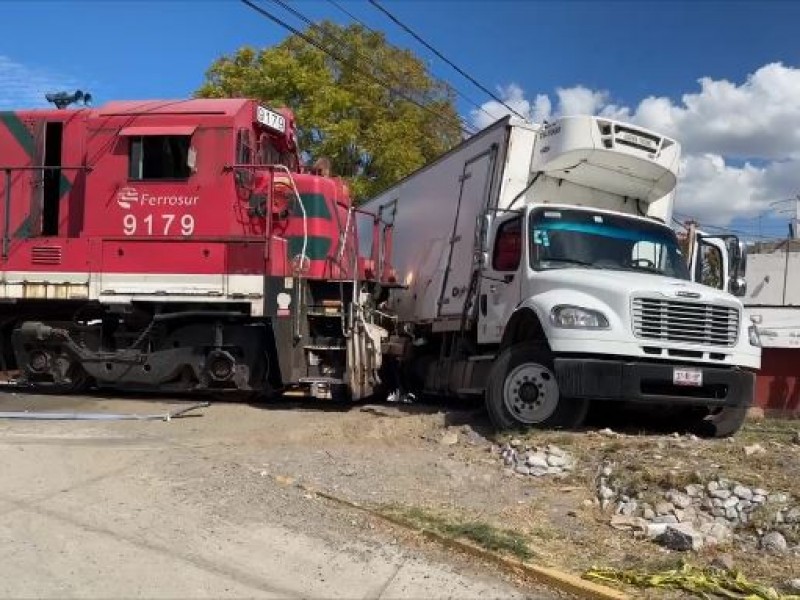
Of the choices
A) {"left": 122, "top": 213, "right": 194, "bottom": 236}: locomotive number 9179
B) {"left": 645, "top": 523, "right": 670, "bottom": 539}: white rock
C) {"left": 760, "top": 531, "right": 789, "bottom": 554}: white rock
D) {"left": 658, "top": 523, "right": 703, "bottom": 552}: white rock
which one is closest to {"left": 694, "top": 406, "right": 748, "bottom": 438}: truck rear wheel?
{"left": 760, "top": 531, "right": 789, "bottom": 554}: white rock

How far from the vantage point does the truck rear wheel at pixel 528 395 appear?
8.84 m

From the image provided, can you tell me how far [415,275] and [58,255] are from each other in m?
5.32

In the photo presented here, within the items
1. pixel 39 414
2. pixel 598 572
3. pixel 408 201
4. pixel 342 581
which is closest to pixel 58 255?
pixel 39 414

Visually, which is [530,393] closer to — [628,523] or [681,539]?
[628,523]

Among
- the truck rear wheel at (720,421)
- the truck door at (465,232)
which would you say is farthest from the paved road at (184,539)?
the truck rear wheel at (720,421)

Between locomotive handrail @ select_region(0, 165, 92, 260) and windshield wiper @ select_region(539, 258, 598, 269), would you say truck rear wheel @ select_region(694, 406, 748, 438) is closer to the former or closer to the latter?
windshield wiper @ select_region(539, 258, 598, 269)

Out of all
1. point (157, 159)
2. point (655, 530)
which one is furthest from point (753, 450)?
point (157, 159)

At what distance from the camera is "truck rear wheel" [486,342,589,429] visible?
8844 mm

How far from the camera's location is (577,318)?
8602 millimetres

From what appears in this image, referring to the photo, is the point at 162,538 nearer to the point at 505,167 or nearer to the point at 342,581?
the point at 342,581

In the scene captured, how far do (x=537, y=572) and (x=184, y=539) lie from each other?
2.29 metres

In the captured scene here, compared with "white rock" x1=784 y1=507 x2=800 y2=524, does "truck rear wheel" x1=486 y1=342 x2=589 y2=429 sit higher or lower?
higher

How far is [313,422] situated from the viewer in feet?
33.0

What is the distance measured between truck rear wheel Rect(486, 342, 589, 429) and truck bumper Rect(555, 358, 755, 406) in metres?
0.39
